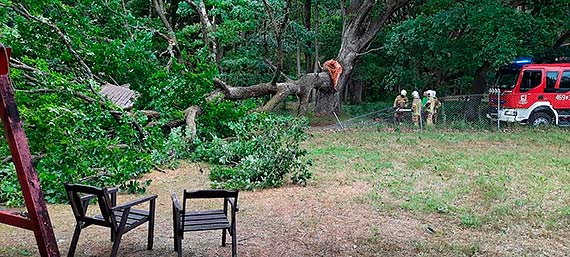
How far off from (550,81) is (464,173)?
346 inches

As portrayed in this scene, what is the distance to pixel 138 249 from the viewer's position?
466 centimetres

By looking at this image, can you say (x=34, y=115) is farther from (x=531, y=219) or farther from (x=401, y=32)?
(x=401, y=32)

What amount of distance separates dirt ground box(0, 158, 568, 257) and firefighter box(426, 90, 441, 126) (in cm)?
957

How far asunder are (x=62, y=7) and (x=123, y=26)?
2.37 m

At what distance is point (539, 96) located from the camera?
594 inches

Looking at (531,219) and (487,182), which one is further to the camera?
(487,182)

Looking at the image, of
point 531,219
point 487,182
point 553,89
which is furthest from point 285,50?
point 531,219

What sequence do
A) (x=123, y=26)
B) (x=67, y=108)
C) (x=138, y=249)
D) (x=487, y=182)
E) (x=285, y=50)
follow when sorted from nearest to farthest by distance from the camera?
(x=138, y=249)
(x=67, y=108)
(x=487, y=182)
(x=123, y=26)
(x=285, y=50)

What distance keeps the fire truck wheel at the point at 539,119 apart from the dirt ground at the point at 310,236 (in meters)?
10.9

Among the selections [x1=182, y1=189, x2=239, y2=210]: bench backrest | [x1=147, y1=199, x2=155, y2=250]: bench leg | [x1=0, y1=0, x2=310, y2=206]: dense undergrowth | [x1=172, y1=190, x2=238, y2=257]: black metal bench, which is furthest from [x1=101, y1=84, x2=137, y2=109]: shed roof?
[x1=182, y1=189, x2=239, y2=210]: bench backrest

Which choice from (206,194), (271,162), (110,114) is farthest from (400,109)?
(206,194)

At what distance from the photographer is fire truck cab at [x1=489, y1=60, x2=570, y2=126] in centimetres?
1505

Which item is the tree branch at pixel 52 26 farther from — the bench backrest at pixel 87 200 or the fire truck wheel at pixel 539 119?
the fire truck wheel at pixel 539 119

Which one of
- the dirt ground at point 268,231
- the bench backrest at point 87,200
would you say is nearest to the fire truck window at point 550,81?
the dirt ground at point 268,231
